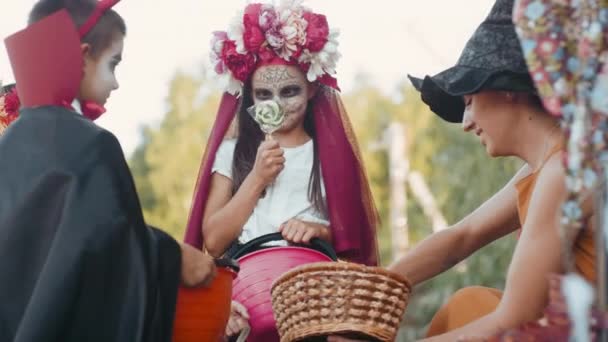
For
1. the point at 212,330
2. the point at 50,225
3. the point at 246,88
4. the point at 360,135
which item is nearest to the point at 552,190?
the point at 212,330

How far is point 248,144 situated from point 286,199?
1.28 ft

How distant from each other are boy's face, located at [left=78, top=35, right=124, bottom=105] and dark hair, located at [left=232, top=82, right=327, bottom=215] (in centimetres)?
120

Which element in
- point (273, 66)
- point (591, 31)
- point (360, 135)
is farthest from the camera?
point (360, 135)

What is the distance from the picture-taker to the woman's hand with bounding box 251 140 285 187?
6.25 meters

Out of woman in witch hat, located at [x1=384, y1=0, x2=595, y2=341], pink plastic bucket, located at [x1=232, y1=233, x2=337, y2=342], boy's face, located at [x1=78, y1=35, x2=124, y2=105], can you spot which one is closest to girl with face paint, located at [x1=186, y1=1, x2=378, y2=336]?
pink plastic bucket, located at [x1=232, y1=233, x2=337, y2=342]

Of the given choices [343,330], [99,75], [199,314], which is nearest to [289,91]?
[99,75]

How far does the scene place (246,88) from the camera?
6.64m

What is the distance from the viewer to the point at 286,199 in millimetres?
6375

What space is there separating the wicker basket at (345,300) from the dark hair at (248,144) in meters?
1.35

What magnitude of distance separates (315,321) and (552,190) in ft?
3.07

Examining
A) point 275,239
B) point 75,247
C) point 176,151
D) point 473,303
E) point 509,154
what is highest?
point 509,154

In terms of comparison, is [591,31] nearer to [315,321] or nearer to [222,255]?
[315,321]

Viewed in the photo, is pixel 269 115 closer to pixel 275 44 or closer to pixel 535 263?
pixel 275 44

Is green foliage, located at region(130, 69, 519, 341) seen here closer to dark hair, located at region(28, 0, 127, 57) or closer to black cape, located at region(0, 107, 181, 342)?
dark hair, located at region(28, 0, 127, 57)
